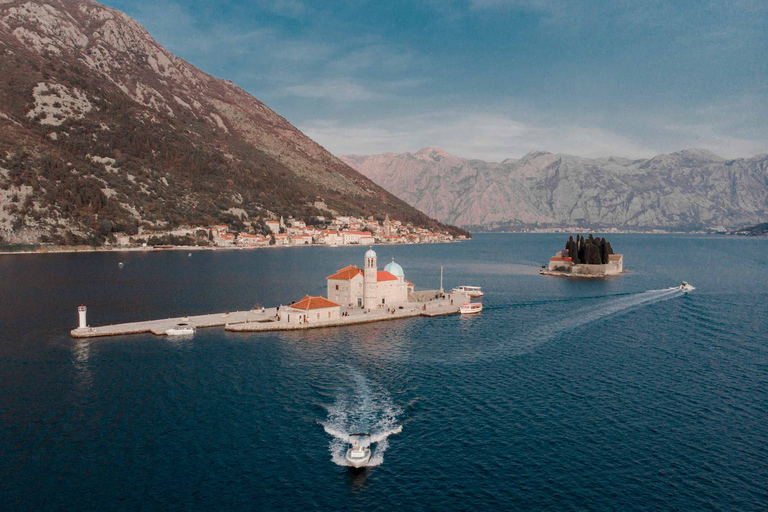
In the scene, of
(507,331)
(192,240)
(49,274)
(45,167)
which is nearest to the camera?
(507,331)

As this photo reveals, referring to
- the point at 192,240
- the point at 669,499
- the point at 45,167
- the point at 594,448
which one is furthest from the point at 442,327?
the point at 45,167

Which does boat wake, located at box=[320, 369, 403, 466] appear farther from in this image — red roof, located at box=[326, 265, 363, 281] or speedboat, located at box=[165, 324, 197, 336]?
red roof, located at box=[326, 265, 363, 281]

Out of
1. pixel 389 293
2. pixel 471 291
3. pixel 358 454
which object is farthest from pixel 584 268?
pixel 358 454

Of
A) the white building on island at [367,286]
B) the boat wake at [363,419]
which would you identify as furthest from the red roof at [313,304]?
the boat wake at [363,419]

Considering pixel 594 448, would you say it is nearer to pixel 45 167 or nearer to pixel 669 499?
pixel 669 499

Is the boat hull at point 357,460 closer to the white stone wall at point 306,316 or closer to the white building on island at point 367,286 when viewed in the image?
the white stone wall at point 306,316

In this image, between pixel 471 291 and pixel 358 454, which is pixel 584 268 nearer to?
pixel 471 291
